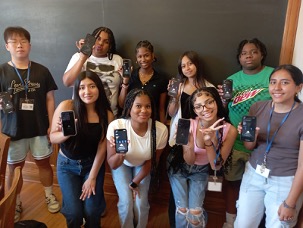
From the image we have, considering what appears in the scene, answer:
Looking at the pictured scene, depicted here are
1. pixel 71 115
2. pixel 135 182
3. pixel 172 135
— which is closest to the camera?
pixel 71 115

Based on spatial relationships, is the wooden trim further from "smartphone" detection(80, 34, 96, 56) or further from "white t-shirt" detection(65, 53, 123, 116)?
"smartphone" detection(80, 34, 96, 56)

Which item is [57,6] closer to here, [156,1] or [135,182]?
[156,1]

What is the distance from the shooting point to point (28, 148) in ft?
6.35

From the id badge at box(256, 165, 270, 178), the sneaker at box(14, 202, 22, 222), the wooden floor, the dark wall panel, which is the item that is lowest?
the wooden floor

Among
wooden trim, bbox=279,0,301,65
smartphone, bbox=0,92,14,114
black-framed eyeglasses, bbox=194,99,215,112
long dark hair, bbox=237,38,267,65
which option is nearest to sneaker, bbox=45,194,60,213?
smartphone, bbox=0,92,14,114

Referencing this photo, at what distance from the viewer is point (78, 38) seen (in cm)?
221

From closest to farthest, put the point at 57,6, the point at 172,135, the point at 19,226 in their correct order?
the point at 19,226 → the point at 172,135 → the point at 57,6

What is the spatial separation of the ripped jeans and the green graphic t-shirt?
0.37 meters

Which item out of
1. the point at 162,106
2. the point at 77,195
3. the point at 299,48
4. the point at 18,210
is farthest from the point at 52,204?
the point at 299,48

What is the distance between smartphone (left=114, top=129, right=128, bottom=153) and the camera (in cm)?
139

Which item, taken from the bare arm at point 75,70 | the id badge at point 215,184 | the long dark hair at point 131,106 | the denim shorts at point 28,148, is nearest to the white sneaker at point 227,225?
the id badge at point 215,184

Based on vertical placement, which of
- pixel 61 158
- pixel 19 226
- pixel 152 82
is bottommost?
pixel 19 226

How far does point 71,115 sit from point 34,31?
132cm

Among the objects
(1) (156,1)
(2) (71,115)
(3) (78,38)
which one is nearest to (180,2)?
(1) (156,1)
